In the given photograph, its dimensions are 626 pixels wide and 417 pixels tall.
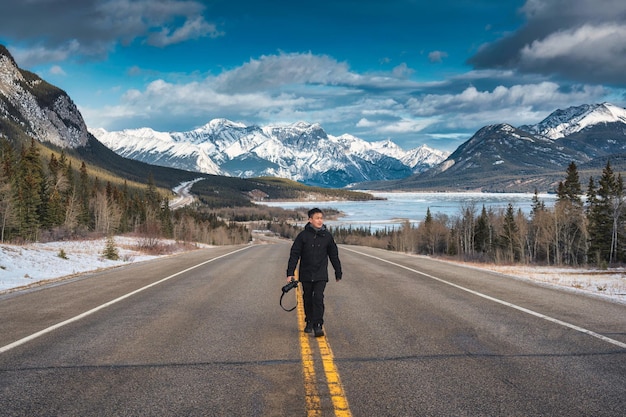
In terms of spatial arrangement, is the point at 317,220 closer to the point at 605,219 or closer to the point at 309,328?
the point at 309,328

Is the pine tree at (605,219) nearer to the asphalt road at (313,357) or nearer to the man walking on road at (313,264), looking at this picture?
the asphalt road at (313,357)

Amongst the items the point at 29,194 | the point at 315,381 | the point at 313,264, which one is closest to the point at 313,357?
the point at 315,381

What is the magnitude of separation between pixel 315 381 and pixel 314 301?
249cm

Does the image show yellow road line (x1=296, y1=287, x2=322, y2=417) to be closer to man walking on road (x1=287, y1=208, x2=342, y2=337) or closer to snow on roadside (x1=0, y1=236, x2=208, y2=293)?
man walking on road (x1=287, y1=208, x2=342, y2=337)

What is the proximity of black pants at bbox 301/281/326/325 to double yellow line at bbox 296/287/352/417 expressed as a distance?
41cm

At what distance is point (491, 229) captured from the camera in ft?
267

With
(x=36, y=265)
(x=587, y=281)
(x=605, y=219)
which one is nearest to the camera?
(x=587, y=281)

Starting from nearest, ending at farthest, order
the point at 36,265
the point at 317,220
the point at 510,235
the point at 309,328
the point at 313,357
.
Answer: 1. the point at 313,357
2. the point at 309,328
3. the point at 317,220
4. the point at 36,265
5. the point at 510,235

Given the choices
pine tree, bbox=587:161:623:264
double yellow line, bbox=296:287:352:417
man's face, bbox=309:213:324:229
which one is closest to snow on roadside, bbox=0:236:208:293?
man's face, bbox=309:213:324:229

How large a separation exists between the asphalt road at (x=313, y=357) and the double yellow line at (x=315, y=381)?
0.07 ft

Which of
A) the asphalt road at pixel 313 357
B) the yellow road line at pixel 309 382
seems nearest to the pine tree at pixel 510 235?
the asphalt road at pixel 313 357

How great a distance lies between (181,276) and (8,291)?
5297 mm

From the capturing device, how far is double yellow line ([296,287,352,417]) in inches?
176

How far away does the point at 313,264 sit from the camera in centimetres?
783
